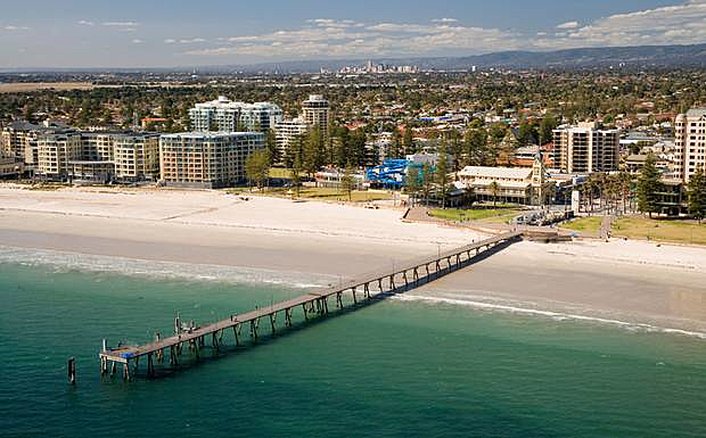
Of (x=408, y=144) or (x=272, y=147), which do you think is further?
(x=408, y=144)

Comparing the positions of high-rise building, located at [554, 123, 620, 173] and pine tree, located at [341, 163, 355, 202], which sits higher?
high-rise building, located at [554, 123, 620, 173]

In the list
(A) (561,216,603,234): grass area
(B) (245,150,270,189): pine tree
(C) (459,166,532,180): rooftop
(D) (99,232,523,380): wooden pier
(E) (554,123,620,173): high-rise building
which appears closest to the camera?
Answer: (D) (99,232,523,380): wooden pier

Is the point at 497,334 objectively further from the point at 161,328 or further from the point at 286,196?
the point at 286,196

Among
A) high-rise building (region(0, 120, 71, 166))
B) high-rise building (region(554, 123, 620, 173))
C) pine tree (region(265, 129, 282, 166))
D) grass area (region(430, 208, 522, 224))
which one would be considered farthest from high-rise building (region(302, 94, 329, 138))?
grass area (region(430, 208, 522, 224))

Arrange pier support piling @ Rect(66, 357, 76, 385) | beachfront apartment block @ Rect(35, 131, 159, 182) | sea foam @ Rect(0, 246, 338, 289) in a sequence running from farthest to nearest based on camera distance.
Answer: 1. beachfront apartment block @ Rect(35, 131, 159, 182)
2. sea foam @ Rect(0, 246, 338, 289)
3. pier support piling @ Rect(66, 357, 76, 385)

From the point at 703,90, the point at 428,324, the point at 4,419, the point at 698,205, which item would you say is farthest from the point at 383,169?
the point at 703,90

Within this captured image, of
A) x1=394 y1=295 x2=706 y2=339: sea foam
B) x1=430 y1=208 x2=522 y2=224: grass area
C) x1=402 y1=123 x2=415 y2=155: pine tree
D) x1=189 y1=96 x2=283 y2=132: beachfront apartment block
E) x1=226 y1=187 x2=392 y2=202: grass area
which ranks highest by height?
x1=189 y1=96 x2=283 y2=132: beachfront apartment block

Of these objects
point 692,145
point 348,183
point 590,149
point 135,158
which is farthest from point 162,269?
point 590,149

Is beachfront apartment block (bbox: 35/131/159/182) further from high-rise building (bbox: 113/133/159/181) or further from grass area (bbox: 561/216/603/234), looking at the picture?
grass area (bbox: 561/216/603/234)

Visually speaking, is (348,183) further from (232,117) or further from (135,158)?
(232,117)
